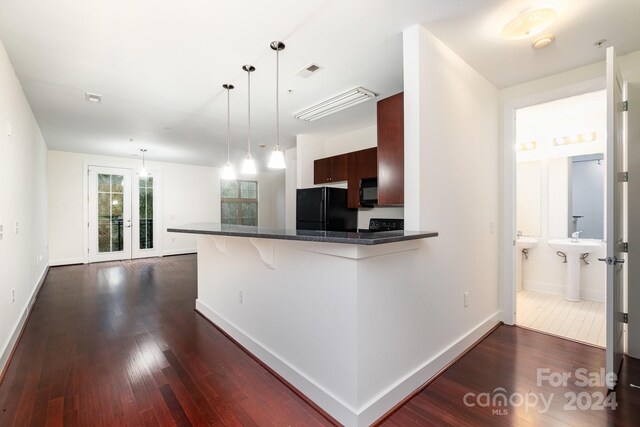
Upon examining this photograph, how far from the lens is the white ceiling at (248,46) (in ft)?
6.11

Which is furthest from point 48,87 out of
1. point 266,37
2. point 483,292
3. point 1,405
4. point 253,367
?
point 483,292

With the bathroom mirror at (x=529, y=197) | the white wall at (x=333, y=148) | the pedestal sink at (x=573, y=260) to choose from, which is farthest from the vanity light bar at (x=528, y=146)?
the white wall at (x=333, y=148)

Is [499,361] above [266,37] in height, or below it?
below

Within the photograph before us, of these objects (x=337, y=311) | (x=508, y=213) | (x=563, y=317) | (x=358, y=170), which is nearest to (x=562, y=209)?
(x=563, y=317)

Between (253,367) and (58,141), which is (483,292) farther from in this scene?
(58,141)

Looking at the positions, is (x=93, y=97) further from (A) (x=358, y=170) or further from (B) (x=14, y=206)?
(A) (x=358, y=170)

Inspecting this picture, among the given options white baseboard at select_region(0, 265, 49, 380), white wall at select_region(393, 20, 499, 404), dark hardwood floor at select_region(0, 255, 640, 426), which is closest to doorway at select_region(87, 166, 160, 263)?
white baseboard at select_region(0, 265, 49, 380)

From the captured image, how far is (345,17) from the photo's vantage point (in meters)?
1.96

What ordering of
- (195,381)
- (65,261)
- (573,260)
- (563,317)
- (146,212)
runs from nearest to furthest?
(195,381) → (563,317) → (573,260) → (65,261) → (146,212)

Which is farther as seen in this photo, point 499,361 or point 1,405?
point 499,361

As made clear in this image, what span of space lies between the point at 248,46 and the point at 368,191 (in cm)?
239

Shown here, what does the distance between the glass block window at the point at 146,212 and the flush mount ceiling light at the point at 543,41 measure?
796 cm

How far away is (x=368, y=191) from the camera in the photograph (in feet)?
13.2

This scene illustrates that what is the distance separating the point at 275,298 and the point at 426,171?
148 cm
